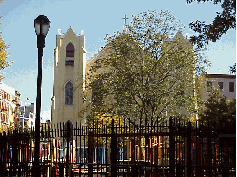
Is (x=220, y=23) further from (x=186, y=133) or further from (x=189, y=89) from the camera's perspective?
(x=189, y=89)

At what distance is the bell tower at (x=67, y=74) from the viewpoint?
53562 millimetres

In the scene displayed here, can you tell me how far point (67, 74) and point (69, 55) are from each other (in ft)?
8.48

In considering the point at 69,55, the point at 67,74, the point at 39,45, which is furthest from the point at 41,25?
the point at 69,55

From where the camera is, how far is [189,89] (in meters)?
31.0

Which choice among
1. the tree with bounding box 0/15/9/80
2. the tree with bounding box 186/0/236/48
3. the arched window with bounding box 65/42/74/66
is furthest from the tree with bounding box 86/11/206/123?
the arched window with bounding box 65/42/74/66

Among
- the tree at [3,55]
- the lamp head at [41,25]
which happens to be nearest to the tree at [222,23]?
the lamp head at [41,25]

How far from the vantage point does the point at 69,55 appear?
56.5m

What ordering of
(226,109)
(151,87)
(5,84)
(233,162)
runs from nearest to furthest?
1. (233,162)
2. (151,87)
3. (226,109)
4. (5,84)

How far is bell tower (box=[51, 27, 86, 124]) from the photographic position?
53562 mm

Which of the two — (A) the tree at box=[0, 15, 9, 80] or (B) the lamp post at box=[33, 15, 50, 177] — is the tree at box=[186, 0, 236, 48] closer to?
(B) the lamp post at box=[33, 15, 50, 177]

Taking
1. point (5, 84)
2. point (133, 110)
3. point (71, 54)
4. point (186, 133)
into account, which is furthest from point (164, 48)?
point (5, 84)

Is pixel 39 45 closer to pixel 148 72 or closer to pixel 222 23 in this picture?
pixel 222 23

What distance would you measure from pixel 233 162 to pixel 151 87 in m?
16.3

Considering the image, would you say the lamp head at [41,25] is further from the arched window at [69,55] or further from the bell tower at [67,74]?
the arched window at [69,55]
